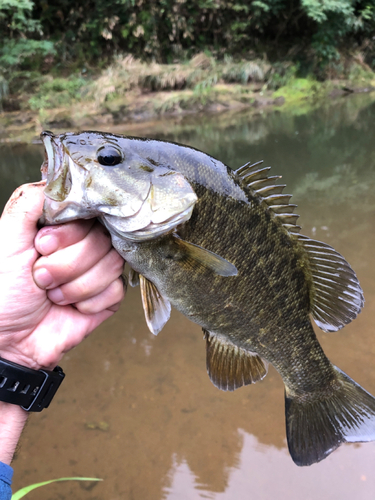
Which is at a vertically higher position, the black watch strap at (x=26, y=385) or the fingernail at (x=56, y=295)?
the fingernail at (x=56, y=295)

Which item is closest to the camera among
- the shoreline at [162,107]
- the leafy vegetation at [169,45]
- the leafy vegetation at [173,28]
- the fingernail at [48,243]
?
the fingernail at [48,243]

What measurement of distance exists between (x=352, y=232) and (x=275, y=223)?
10.4 feet

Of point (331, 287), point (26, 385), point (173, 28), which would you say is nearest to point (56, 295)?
point (26, 385)

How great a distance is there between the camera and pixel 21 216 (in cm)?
121

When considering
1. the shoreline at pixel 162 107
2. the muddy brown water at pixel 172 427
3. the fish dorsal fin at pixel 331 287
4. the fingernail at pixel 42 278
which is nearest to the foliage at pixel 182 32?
the shoreline at pixel 162 107

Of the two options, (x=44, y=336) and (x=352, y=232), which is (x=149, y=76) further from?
(x=44, y=336)

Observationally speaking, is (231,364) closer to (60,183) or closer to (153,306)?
(153,306)

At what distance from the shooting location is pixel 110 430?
2377mm

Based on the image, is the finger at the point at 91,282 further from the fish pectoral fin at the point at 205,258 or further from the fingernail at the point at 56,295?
the fish pectoral fin at the point at 205,258

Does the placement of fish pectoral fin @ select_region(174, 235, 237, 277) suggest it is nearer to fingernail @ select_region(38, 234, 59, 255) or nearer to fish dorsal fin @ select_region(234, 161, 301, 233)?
fish dorsal fin @ select_region(234, 161, 301, 233)

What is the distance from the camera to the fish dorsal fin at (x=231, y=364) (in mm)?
1599

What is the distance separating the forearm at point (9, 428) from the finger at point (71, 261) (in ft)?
1.66

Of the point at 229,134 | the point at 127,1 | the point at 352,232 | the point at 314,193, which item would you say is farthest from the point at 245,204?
the point at 127,1

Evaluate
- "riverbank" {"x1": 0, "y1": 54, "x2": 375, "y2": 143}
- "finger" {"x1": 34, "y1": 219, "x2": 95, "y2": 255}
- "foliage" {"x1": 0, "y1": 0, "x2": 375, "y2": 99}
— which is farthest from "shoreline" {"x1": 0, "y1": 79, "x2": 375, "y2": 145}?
"finger" {"x1": 34, "y1": 219, "x2": 95, "y2": 255}
